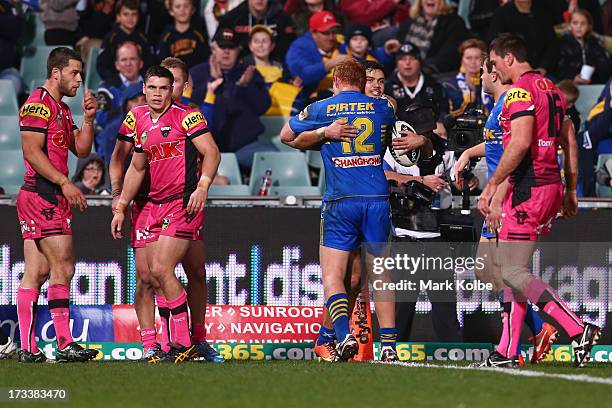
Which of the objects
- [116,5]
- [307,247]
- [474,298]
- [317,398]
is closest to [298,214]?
[307,247]

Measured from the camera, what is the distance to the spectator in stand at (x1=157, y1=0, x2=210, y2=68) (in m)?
16.1

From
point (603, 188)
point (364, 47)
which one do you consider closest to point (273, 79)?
point (364, 47)

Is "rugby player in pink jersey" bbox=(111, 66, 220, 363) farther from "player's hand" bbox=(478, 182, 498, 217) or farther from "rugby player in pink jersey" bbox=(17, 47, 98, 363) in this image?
"player's hand" bbox=(478, 182, 498, 217)

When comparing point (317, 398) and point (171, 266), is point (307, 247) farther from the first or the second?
point (317, 398)

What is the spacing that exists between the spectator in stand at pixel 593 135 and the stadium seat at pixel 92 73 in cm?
647

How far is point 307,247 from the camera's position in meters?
11.7

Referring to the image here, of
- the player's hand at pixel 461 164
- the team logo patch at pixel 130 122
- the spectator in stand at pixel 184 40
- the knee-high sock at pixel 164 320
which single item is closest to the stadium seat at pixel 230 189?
the spectator in stand at pixel 184 40

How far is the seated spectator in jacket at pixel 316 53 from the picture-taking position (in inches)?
612

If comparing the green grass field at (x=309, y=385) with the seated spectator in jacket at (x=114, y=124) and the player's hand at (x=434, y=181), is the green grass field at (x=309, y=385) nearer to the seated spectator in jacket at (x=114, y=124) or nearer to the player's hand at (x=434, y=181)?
the player's hand at (x=434, y=181)

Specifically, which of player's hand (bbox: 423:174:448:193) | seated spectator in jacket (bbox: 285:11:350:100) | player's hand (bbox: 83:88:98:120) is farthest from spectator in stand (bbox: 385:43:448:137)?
player's hand (bbox: 83:88:98:120)

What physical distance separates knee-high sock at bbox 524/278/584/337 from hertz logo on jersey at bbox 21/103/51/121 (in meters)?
4.07

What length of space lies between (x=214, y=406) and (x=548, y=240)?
17.9 ft

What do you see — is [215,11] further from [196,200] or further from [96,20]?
[196,200]

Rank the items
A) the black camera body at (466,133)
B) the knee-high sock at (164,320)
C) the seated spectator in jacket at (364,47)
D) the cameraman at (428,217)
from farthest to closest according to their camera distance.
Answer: the seated spectator in jacket at (364,47), the cameraman at (428,217), the black camera body at (466,133), the knee-high sock at (164,320)
